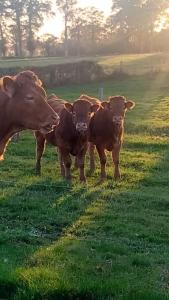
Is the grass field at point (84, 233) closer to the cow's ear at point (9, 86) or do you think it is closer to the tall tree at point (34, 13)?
the cow's ear at point (9, 86)

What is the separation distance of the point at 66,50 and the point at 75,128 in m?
78.0

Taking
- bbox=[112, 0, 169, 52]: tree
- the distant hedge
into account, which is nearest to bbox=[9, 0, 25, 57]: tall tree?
bbox=[112, 0, 169, 52]: tree

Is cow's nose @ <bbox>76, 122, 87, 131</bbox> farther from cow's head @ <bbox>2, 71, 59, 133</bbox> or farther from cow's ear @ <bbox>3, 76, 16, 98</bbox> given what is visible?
cow's ear @ <bbox>3, 76, 16, 98</bbox>

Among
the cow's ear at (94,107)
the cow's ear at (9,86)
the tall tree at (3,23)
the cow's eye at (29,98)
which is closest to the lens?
the cow's ear at (9,86)

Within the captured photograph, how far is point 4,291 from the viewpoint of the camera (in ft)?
20.1

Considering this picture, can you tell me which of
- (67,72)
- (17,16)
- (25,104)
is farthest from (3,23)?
(25,104)

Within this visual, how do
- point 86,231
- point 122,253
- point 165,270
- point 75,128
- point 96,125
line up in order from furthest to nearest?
point 96,125
point 75,128
point 86,231
point 122,253
point 165,270

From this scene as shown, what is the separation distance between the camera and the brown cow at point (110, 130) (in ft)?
45.9

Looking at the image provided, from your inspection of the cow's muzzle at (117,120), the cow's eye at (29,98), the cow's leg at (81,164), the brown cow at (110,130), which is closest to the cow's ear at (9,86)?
the cow's eye at (29,98)

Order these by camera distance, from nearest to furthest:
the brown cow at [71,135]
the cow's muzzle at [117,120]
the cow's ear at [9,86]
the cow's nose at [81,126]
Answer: the cow's ear at [9,86] < the cow's nose at [81,126] < the brown cow at [71,135] < the cow's muzzle at [117,120]

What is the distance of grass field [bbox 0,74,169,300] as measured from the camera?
243 inches

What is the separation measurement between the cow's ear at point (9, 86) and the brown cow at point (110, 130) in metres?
5.73

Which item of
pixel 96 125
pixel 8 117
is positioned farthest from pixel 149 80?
pixel 8 117

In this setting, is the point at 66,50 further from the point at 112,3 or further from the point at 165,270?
the point at 165,270
